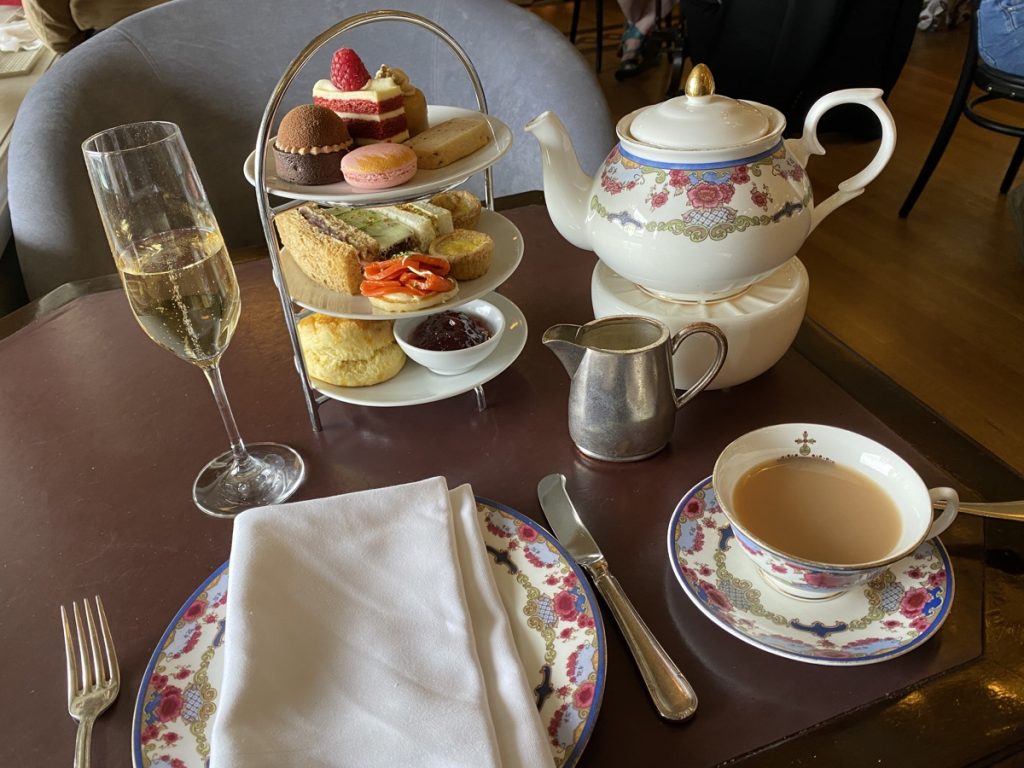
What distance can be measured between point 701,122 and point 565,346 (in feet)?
0.72

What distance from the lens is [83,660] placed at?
49 centimetres

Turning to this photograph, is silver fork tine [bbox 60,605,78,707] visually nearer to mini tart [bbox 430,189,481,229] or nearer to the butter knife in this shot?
the butter knife

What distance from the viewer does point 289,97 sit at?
148 centimetres

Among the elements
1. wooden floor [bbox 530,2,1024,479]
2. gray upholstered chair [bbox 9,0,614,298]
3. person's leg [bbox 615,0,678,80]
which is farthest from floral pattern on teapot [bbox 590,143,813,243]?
person's leg [bbox 615,0,678,80]

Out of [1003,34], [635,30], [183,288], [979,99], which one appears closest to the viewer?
[183,288]

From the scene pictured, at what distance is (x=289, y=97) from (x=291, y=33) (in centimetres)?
12

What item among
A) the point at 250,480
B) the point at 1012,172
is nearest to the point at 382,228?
Result: the point at 250,480

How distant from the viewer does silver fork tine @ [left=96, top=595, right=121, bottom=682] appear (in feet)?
1.58

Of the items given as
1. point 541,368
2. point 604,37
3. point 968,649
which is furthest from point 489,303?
point 604,37

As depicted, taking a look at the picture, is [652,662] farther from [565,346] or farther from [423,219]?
[423,219]

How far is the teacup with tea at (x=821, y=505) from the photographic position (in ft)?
1.54

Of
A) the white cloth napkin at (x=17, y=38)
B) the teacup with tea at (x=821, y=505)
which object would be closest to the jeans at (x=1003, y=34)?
the teacup with tea at (x=821, y=505)

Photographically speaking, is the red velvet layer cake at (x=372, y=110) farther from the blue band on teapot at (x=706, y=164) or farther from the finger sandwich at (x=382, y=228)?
the blue band on teapot at (x=706, y=164)

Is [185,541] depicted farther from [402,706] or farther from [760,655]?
[760,655]
